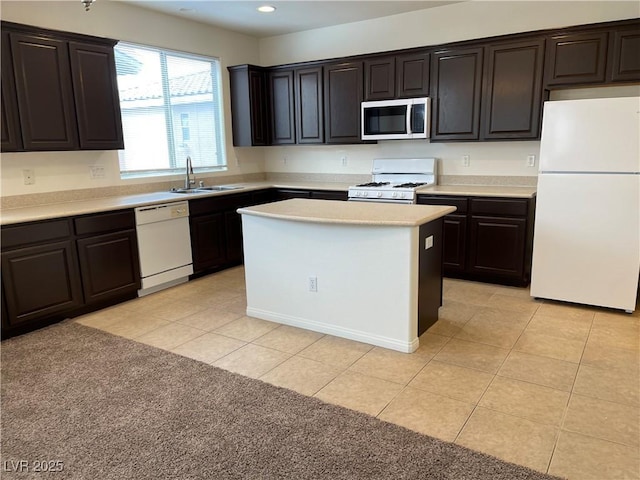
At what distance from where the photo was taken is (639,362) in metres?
2.77

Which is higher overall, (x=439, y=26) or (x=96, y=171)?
(x=439, y=26)

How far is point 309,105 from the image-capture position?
5391mm

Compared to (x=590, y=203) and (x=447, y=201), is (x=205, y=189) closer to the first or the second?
(x=447, y=201)

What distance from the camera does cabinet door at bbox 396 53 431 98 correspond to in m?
4.58

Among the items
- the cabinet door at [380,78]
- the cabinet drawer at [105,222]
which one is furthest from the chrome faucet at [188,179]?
the cabinet door at [380,78]

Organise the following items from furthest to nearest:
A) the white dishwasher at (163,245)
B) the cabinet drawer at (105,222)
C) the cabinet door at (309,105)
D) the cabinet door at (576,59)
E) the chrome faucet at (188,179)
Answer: the cabinet door at (309,105) → the chrome faucet at (188,179) → the white dishwasher at (163,245) → the cabinet door at (576,59) → the cabinet drawer at (105,222)

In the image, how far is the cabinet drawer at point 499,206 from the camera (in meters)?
4.00

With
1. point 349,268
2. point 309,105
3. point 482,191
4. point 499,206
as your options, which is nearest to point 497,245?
point 499,206

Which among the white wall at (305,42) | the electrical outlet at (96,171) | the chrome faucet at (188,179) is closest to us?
the white wall at (305,42)

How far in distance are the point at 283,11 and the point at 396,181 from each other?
7.06 ft

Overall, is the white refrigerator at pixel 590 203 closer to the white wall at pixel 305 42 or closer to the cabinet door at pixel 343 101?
the white wall at pixel 305 42

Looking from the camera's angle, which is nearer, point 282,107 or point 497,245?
point 497,245

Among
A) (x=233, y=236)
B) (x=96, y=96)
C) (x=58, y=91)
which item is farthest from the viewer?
(x=233, y=236)

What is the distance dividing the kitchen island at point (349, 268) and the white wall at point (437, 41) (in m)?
1.72
